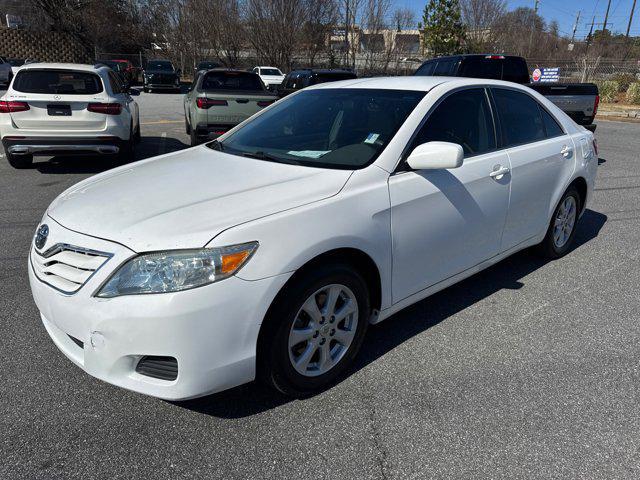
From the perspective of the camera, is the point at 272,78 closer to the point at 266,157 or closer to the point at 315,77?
the point at 315,77

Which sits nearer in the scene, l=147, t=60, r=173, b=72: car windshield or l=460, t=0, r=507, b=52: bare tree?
l=147, t=60, r=173, b=72: car windshield

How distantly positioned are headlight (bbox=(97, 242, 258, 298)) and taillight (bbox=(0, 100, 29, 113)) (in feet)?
22.2

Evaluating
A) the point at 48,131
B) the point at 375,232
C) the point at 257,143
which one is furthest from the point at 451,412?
the point at 48,131

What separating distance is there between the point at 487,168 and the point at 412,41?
116 ft

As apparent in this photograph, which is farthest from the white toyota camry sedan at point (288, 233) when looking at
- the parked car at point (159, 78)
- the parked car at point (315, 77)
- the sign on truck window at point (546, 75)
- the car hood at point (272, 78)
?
the parked car at point (159, 78)

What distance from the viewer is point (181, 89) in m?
30.0

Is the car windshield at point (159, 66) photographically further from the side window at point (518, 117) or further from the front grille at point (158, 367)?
the front grille at point (158, 367)

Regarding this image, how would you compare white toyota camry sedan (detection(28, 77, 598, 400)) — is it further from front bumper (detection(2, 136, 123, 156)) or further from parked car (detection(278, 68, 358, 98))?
parked car (detection(278, 68, 358, 98))

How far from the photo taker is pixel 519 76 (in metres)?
11.4

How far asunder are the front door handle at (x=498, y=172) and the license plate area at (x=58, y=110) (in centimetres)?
671

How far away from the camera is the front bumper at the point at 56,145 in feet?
25.6

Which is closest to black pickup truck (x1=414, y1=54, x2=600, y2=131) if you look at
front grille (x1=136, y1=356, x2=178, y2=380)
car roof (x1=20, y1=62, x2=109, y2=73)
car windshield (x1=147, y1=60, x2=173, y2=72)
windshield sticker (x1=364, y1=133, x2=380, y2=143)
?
car roof (x1=20, y1=62, x2=109, y2=73)

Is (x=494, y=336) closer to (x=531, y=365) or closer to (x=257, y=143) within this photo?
(x=531, y=365)

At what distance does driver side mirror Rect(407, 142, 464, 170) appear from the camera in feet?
9.78
